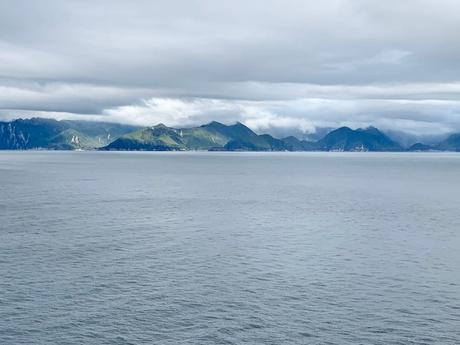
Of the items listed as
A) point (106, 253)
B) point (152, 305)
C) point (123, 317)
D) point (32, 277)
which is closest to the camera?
point (123, 317)

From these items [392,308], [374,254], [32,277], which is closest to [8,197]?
[32,277]

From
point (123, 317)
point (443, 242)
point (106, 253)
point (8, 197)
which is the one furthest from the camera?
point (8, 197)

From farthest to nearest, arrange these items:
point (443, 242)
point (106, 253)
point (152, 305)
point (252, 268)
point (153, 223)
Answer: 1. point (153, 223)
2. point (443, 242)
3. point (106, 253)
4. point (252, 268)
5. point (152, 305)

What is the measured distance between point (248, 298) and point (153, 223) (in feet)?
230

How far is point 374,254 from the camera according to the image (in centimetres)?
10581

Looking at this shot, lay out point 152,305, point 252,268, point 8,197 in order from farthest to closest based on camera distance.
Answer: point 8,197 → point 252,268 → point 152,305

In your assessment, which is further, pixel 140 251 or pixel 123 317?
pixel 140 251

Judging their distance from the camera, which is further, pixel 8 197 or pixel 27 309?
pixel 8 197

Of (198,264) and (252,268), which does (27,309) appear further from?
(252,268)

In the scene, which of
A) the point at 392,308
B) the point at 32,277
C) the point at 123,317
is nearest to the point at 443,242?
the point at 392,308

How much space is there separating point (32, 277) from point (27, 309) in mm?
14853

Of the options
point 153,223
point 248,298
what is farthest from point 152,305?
point 153,223

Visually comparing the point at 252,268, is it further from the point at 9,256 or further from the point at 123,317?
the point at 9,256

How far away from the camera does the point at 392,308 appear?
241 feet
